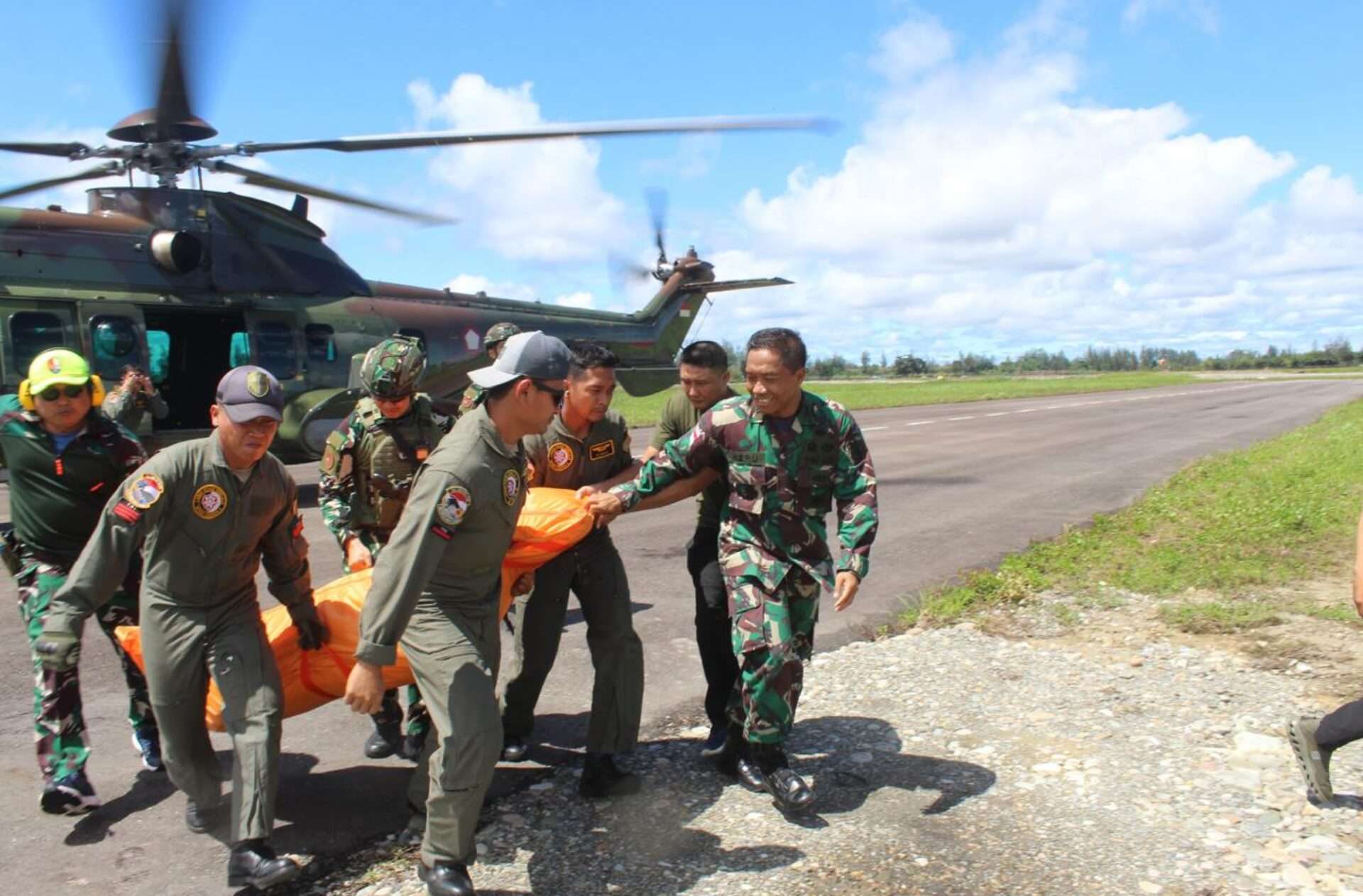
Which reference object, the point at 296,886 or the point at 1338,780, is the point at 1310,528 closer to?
the point at 1338,780

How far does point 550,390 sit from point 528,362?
12 centimetres

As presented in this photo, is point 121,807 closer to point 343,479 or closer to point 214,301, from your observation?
point 343,479

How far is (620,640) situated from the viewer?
4.31 meters

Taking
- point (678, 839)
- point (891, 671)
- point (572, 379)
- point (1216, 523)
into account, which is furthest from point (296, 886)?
point (1216, 523)

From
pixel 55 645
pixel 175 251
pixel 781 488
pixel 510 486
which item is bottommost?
pixel 55 645

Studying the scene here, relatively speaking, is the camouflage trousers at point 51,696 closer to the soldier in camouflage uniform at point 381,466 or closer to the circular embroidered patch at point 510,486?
the soldier in camouflage uniform at point 381,466

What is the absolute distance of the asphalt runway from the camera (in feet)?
12.3

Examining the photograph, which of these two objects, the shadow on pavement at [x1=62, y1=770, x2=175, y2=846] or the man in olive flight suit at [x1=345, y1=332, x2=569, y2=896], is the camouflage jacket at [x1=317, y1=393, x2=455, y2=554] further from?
the man in olive flight suit at [x1=345, y1=332, x2=569, y2=896]

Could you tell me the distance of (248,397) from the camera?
351cm

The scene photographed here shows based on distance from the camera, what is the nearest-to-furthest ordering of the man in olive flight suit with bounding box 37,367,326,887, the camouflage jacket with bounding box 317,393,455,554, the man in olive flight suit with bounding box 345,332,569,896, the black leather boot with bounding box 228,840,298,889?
the man in olive flight suit with bounding box 345,332,569,896
the black leather boot with bounding box 228,840,298,889
the man in olive flight suit with bounding box 37,367,326,887
the camouflage jacket with bounding box 317,393,455,554

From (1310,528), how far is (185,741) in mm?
8816

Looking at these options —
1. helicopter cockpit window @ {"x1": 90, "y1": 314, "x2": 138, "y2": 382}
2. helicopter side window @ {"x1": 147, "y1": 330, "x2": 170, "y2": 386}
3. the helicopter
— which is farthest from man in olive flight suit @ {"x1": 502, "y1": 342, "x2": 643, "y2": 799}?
helicopter side window @ {"x1": 147, "y1": 330, "x2": 170, "y2": 386}

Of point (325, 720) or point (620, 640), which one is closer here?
point (620, 640)

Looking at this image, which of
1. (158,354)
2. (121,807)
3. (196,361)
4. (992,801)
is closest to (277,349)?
(196,361)
